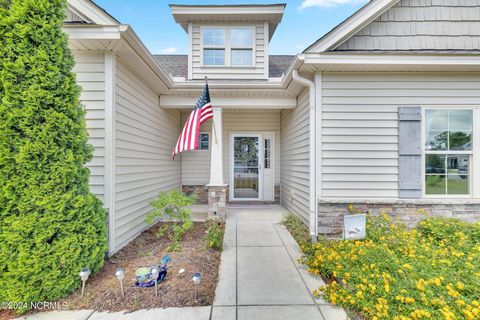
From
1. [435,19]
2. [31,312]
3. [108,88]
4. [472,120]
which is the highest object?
[435,19]

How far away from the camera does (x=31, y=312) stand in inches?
91.6

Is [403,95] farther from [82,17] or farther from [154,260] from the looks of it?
[82,17]

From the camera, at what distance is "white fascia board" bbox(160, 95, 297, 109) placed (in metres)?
5.25

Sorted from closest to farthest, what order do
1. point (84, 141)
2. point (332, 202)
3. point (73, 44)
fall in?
point (84, 141), point (73, 44), point (332, 202)

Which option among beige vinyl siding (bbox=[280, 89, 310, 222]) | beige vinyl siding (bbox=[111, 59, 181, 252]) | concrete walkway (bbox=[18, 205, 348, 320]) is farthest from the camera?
beige vinyl siding (bbox=[280, 89, 310, 222])

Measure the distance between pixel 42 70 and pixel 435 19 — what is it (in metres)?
6.05

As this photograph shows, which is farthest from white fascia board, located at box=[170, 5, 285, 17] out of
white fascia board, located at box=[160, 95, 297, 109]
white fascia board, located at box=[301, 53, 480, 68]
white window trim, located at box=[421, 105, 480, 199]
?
white window trim, located at box=[421, 105, 480, 199]

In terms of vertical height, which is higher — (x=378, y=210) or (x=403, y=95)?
(x=403, y=95)

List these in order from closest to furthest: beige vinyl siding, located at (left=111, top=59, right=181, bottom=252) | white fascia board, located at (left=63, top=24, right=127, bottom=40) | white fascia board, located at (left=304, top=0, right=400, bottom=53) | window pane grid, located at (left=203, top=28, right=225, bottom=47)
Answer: white fascia board, located at (left=63, top=24, right=127, bottom=40) → beige vinyl siding, located at (left=111, top=59, right=181, bottom=252) → white fascia board, located at (left=304, top=0, right=400, bottom=53) → window pane grid, located at (left=203, top=28, right=225, bottom=47)

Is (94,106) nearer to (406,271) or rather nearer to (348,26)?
(348,26)

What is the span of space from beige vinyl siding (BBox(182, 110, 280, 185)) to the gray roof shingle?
51.2 inches

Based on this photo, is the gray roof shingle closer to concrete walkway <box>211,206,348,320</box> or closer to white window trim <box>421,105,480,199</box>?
white window trim <box>421,105,480,199</box>

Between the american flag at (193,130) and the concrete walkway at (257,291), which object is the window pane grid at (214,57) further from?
the concrete walkway at (257,291)

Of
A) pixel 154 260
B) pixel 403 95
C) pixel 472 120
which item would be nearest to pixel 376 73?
pixel 403 95
